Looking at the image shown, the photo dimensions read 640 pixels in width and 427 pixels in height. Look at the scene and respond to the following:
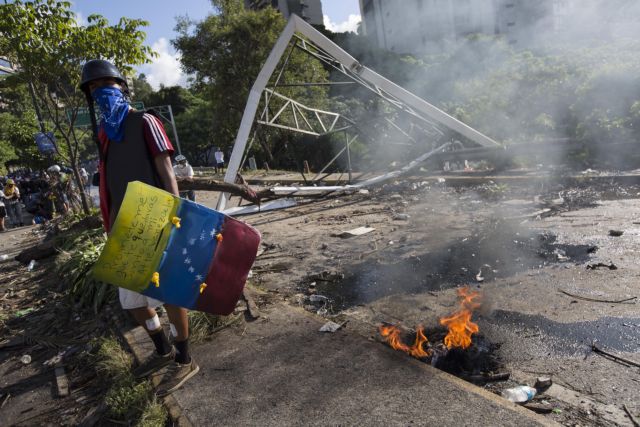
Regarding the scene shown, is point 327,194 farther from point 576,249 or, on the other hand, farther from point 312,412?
point 312,412

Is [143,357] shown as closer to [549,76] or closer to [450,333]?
[450,333]

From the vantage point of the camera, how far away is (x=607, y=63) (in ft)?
37.2

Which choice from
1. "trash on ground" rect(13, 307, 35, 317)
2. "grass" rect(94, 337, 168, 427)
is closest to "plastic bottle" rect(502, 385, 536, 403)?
"grass" rect(94, 337, 168, 427)

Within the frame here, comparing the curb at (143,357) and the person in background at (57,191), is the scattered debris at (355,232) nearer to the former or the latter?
the curb at (143,357)

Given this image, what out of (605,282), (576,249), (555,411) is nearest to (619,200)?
(576,249)

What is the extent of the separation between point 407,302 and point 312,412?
1.73 m

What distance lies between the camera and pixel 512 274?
4.01 m

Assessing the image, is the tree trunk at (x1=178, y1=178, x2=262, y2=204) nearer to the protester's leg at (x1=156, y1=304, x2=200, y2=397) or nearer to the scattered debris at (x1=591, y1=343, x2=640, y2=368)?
the protester's leg at (x1=156, y1=304, x2=200, y2=397)

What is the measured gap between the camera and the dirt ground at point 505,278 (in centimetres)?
251

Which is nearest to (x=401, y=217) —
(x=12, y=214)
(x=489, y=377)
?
(x=489, y=377)

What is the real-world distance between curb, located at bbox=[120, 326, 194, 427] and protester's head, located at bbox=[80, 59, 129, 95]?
189 centimetres

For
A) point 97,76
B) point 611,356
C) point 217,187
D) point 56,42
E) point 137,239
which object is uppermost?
point 56,42

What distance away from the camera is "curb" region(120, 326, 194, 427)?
228 cm

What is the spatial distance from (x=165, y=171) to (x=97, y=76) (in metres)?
0.73
